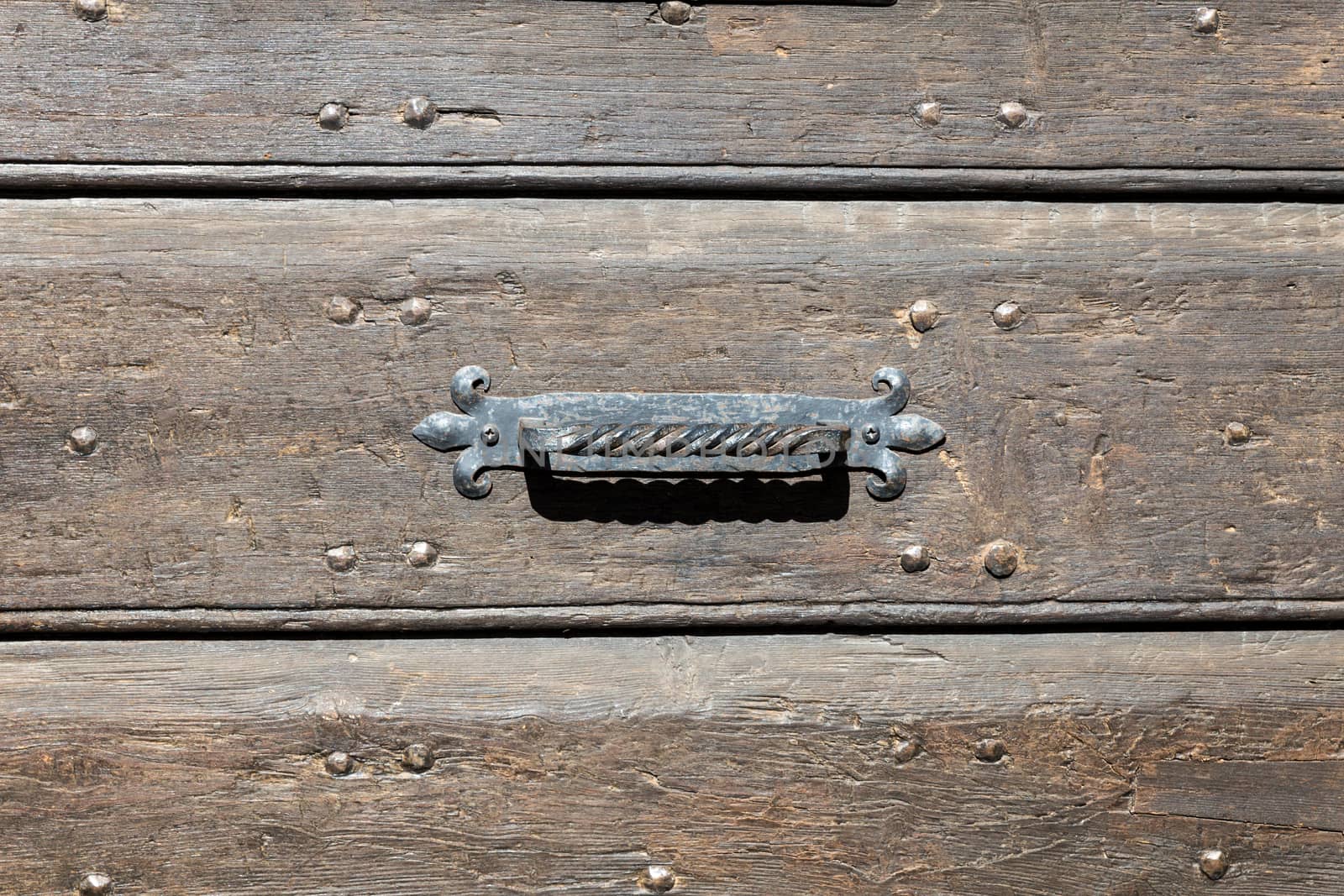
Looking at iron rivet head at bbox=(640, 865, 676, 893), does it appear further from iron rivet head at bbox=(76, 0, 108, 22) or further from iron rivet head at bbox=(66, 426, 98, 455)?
iron rivet head at bbox=(76, 0, 108, 22)

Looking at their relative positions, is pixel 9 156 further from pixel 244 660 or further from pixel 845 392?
pixel 845 392

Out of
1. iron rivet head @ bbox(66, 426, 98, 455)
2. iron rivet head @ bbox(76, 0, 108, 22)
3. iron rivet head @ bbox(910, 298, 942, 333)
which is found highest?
iron rivet head @ bbox(76, 0, 108, 22)

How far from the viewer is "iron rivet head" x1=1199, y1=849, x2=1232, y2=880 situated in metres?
0.57

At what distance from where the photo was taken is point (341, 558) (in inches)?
21.5

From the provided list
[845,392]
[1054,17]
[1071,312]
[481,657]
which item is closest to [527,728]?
[481,657]

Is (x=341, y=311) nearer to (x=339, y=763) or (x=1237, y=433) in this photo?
(x=339, y=763)

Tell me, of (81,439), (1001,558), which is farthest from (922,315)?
(81,439)

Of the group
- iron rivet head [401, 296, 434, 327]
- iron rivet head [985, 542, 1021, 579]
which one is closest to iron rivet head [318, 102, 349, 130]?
iron rivet head [401, 296, 434, 327]

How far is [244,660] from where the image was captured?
1.84 ft

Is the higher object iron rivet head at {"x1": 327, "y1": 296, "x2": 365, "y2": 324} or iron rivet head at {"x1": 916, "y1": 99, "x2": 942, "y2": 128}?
iron rivet head at {"x1": 916, "y1": 99, "x2": 942, "y2": 128}

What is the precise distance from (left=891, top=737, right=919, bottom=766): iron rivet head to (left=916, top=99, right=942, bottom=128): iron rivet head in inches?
14.4

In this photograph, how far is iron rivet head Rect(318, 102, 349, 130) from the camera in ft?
1.76

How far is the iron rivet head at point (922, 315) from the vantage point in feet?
1.82

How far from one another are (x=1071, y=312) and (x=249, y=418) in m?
0.48
